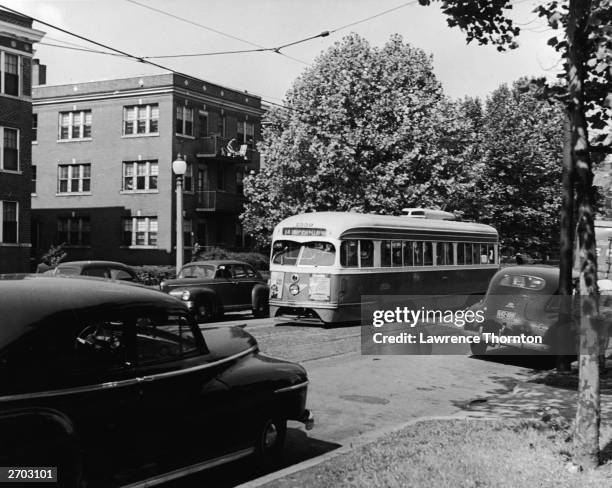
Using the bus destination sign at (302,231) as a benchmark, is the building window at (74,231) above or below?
above

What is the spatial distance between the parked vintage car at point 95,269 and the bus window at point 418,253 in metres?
8.64

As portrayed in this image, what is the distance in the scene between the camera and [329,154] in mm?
29906

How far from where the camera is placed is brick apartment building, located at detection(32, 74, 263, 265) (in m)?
37.2

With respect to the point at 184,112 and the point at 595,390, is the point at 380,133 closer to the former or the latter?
the point at 184,112

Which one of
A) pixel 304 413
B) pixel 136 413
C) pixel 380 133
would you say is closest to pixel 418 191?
pixel 380 133

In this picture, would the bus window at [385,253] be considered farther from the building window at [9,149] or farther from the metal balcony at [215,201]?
the metal balcony at [215,201]

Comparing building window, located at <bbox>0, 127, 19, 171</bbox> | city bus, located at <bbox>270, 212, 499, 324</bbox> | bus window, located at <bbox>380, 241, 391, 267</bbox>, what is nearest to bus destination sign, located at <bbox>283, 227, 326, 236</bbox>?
city bus, located at <bbox>270, 212, 499, 324</bbox>

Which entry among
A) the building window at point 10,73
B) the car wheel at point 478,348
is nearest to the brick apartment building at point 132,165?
the building window at point 10,73

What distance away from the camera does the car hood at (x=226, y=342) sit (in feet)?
18.7

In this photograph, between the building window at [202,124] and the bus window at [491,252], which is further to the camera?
the building window at [202,124]

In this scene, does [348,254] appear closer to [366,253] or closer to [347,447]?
[366,253]

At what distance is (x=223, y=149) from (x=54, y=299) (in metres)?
35.9

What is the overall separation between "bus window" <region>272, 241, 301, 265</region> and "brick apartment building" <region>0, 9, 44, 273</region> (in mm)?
15806

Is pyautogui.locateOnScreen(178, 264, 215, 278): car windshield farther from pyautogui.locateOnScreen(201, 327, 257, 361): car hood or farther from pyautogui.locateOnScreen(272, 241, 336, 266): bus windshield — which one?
pyautogui.locateOnScreen(201, 327, 257, 361): car hood
